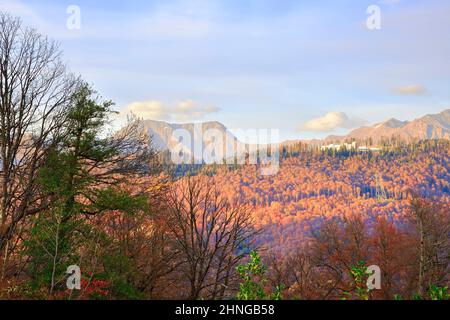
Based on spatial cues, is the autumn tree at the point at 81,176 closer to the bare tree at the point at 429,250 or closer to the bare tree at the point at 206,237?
the bare tree at the point at 206,237

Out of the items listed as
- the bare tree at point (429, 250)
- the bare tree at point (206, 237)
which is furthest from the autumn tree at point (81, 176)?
the bare tree at point (429, 250)

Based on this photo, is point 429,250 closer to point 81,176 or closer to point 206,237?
point 206,237

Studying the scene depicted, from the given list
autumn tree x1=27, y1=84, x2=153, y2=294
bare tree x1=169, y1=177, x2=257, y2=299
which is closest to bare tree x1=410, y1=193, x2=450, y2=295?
bare tree x1=169, y1=177, x2=257, y2=299

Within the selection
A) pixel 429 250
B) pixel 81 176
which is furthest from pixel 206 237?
pixel 429 250

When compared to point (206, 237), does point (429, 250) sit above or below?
below

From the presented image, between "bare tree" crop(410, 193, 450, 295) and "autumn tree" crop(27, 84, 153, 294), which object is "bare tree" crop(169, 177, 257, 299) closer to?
"autumn tree" crop(27, 84, 153, 294)

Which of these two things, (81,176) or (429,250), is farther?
(429,250)

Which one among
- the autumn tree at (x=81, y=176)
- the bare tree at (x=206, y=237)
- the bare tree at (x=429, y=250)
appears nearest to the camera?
the autumn tree at (x=81, y=176)

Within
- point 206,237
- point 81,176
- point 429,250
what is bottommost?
point 429,250

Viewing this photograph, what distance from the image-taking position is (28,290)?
15.1 metres
